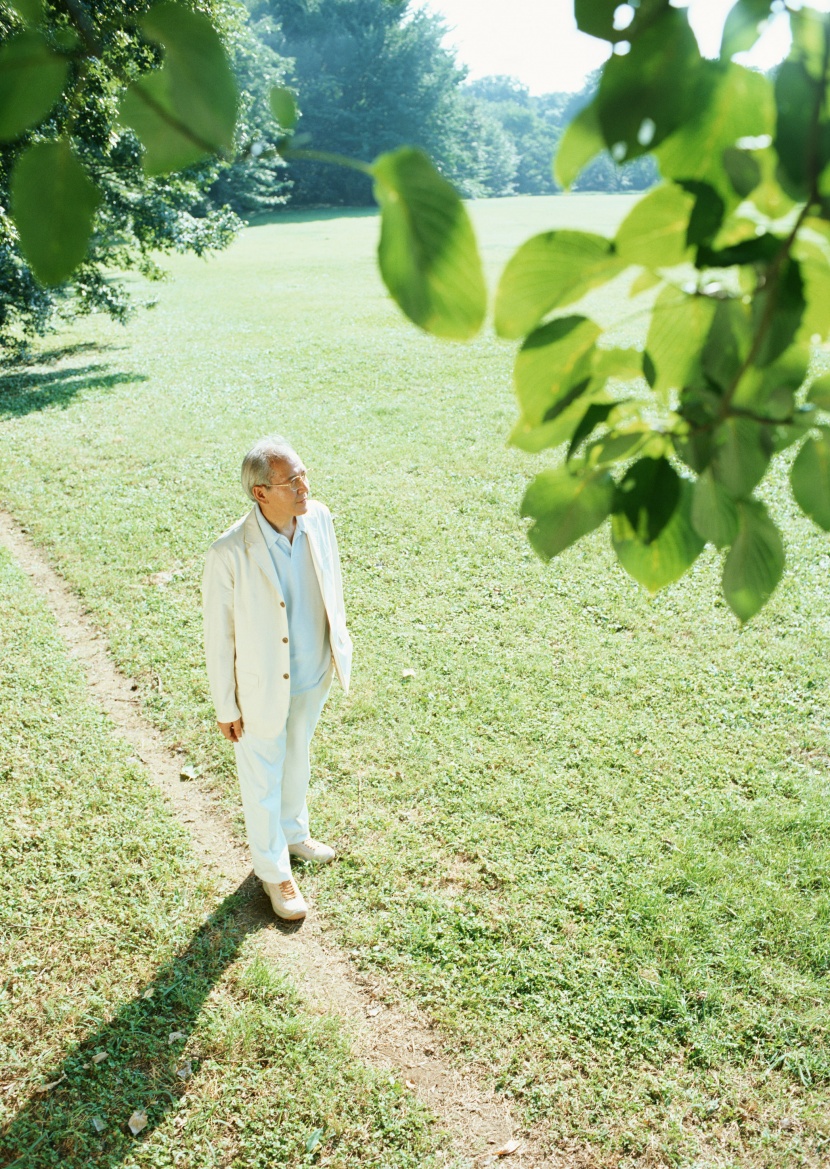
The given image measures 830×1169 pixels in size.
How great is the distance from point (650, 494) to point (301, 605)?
3.12 m

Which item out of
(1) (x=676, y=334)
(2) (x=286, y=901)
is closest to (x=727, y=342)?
(1) (x=676, y=334)

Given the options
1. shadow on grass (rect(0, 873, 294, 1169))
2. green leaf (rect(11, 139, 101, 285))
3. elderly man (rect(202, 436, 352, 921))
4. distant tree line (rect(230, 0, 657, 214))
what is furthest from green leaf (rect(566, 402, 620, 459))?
distant tree line (rect(230, 0, 657, 214))

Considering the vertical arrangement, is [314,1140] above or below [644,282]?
below

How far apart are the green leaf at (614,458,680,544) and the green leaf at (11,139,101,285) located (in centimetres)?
42

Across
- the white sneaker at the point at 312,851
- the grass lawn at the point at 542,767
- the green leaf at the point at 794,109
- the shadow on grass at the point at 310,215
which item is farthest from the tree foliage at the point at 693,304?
the shadow on grass at the point at 310,215

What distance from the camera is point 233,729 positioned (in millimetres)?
3590

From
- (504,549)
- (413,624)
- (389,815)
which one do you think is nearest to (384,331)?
(504,549)

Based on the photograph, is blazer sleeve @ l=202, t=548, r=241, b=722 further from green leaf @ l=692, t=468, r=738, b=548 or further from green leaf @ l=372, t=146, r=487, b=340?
green leaf @ l=372, t=146, r=487, b=340

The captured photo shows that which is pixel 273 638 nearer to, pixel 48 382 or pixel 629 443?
pixel 629 443

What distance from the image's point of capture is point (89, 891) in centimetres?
395

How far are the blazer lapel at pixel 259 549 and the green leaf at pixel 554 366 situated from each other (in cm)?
287

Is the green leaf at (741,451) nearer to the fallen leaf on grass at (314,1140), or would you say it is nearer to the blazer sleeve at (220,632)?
the blazer sleeve at (220,632)

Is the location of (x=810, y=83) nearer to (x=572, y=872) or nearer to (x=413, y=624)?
(x=572, y=872)

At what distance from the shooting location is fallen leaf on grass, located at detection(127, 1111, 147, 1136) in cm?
299
